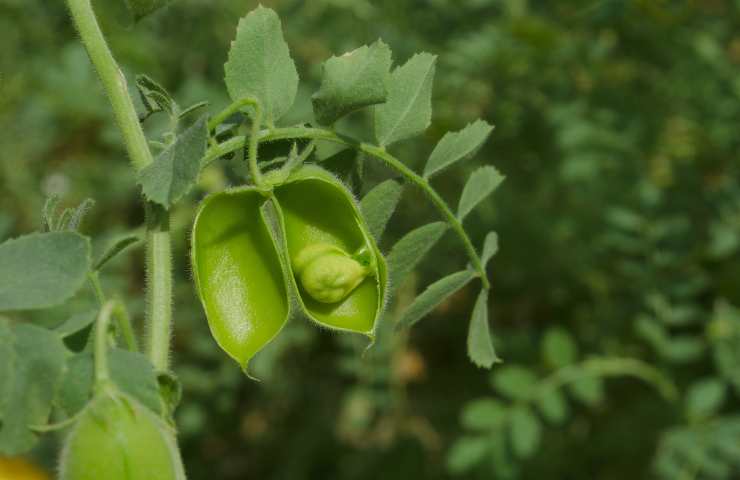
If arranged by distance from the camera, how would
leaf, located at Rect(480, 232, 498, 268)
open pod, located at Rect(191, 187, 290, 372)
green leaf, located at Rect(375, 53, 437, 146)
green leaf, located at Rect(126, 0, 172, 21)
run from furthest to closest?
leaf, located at Rect(480, 232, 498, 268), green leaf, located at Rect(375, 53, 437, 146), green leaf, located at Rect(126, 0, 172, 21), open pod, located at Rect(191, 187, 290, 372)

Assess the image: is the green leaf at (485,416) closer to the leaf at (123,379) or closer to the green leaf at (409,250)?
the green leaf at (409,250)

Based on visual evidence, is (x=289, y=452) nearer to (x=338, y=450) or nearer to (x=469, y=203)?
→ (x=338, y=450)

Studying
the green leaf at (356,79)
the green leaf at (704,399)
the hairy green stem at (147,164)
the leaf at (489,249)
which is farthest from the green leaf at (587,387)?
the hairy green stem at (147,164)

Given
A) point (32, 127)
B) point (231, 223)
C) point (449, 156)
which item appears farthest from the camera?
point (32, 127)

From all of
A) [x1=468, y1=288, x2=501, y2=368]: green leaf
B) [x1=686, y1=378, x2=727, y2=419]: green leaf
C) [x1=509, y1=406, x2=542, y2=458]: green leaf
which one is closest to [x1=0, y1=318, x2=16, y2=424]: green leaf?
[x1=468, y1=288, x2=501, y2=368]: green leaf

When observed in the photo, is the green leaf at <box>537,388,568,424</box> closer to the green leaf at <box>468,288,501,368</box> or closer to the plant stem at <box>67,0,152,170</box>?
the green leaf at <box>468,288,501,368</box>

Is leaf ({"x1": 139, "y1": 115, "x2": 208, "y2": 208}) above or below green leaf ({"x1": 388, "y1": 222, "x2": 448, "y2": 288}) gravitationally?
above

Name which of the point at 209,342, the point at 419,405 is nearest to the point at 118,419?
the point at 209,342
